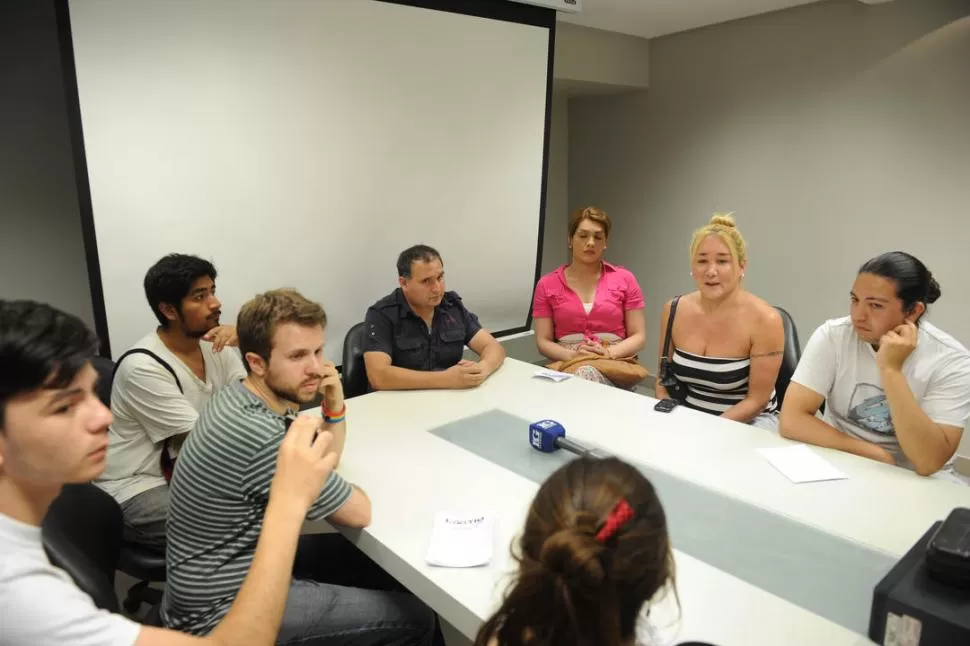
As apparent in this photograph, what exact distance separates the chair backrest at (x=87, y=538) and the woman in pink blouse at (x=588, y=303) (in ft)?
6.42

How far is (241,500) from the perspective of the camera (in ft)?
4.18

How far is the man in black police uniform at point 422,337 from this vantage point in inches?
94.3

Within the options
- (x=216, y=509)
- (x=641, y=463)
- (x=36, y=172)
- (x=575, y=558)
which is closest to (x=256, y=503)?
(x=216, y=509)

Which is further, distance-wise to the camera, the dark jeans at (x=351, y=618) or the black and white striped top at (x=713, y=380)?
the black and white striped top at (x=713, y=380)

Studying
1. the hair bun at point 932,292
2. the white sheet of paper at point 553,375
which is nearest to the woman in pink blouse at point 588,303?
the white sheet of paper at point 553,375

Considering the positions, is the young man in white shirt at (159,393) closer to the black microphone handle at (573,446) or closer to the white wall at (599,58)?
Result: the black microphone handle at (573,446)

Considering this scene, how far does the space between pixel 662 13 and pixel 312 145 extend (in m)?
2.29

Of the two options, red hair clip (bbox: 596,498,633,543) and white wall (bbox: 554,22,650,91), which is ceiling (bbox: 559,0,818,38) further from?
red hair clip (bbox: 596,498,633,543)

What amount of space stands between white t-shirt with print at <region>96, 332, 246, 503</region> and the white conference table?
0.52 metres

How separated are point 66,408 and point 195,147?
1.91 metres

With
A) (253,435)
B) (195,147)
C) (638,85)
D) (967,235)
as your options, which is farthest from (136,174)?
(967,235)

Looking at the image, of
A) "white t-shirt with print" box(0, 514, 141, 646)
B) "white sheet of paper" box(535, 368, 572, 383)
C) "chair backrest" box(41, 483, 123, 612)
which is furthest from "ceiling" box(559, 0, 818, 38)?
"white t-shirt with print" box(0, 514, 141, 646)

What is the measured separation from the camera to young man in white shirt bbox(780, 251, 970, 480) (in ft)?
5.20

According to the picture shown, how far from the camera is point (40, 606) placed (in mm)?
827
